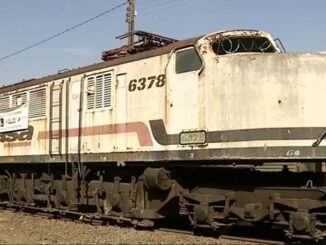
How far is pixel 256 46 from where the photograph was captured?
10883mm

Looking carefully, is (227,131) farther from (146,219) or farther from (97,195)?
(97,195)

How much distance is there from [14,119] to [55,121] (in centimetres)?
235

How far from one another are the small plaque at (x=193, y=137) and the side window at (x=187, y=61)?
4.01 feet

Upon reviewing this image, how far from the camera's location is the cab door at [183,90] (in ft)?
35.1

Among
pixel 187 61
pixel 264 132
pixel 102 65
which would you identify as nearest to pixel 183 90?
pixel 187 61

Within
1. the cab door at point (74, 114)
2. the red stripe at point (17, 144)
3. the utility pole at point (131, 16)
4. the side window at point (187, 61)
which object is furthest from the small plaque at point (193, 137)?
the utility pole at point (131, 16)

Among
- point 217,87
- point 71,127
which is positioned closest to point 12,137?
point 71,127

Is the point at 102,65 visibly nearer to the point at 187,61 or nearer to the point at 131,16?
the point at 187,61

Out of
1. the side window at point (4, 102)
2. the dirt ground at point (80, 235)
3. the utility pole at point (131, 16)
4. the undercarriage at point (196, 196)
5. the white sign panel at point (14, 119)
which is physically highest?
the utility pole at point (131, 16)

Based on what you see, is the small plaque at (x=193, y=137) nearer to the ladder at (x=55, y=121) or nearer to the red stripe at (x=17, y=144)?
Result: the ladder at (x=55, y=121)

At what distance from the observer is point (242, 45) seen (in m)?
10.8

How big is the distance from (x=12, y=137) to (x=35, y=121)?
1.43 metres

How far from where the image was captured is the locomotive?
9680 mm

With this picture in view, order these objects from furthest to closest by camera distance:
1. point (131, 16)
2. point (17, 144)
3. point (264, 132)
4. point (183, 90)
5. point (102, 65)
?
point (131, 16) < point (17, 144) < point (102, 65) < point (183, 90) < point (264, 132)
